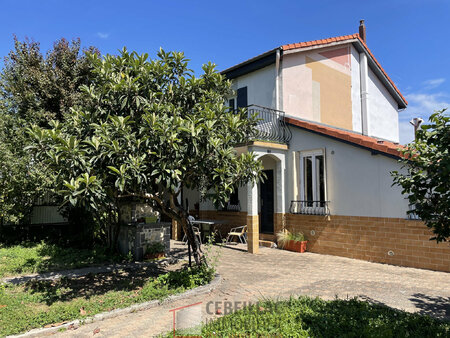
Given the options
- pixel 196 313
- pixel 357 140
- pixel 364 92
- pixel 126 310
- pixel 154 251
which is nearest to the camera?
pixel 196 313

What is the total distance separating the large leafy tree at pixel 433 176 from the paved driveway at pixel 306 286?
2310mm

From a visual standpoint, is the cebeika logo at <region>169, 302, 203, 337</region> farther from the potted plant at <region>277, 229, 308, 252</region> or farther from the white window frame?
the white window frame

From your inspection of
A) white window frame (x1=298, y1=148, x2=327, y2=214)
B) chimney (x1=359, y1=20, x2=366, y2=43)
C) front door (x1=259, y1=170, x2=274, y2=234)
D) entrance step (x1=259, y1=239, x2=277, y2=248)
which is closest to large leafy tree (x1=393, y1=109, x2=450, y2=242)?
white window frame (x1=298, y1=148, x2=327, y2=214)

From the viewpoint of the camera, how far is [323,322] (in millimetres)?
4098

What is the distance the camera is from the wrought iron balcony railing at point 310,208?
→ 380 inches

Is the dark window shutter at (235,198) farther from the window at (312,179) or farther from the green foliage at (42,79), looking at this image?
the green foliage at (42,79)

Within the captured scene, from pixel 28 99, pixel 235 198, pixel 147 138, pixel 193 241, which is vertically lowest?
pixel 193 241

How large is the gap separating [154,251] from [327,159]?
6.28 metres

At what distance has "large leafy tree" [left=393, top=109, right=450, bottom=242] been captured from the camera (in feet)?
9.73

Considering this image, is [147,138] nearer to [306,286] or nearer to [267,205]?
[306,286]

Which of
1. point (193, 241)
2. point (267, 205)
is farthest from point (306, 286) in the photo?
point (267, 205)

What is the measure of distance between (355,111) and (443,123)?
38.5 feet

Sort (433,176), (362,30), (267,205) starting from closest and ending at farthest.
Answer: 1. (433,176)
2. (267,205)
3. (362,30)

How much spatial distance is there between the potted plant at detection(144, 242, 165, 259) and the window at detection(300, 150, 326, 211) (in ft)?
16.6
